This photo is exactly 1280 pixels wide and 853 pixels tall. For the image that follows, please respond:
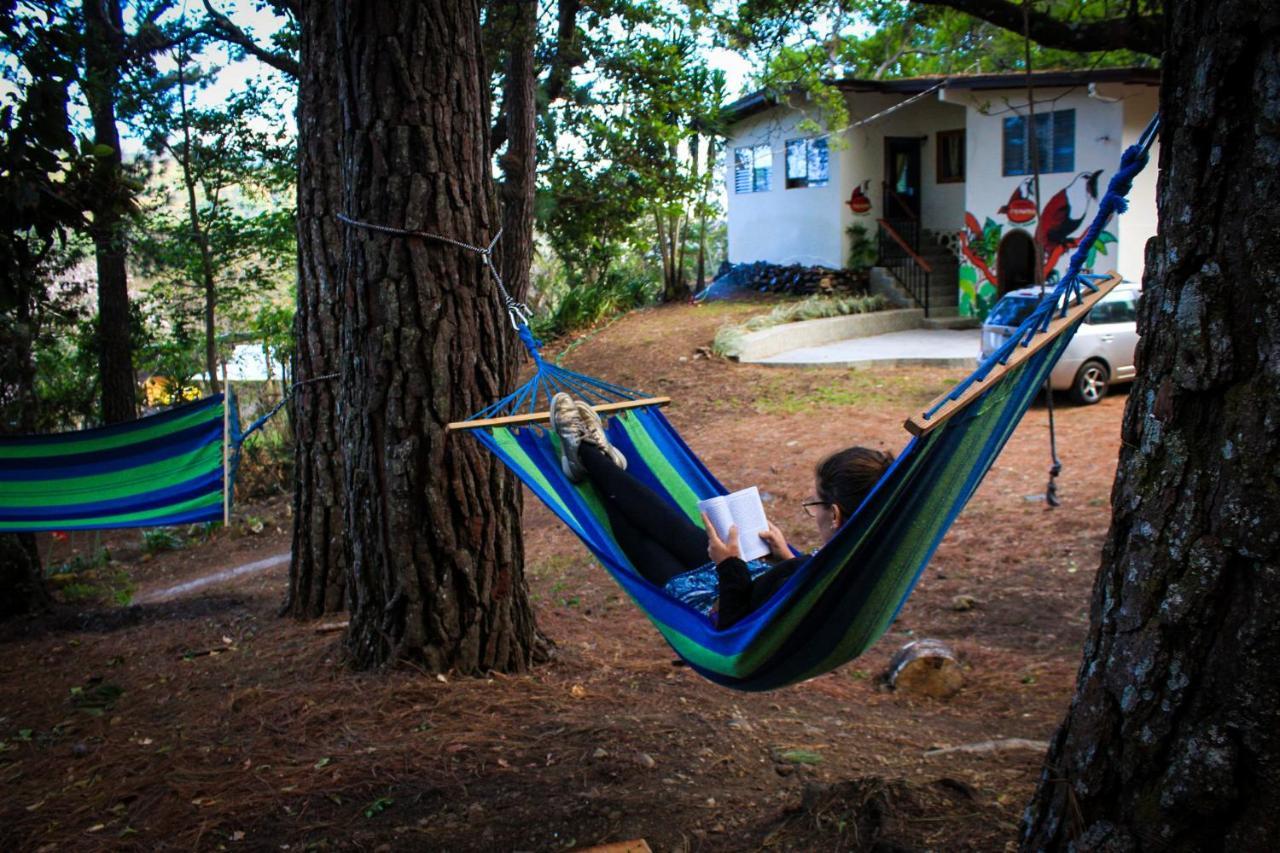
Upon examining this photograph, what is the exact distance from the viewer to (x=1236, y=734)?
1295 millimetres

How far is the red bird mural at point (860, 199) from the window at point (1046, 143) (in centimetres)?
220

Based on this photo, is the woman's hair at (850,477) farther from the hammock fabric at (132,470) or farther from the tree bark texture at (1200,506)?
the hammock fabric at (132,470)

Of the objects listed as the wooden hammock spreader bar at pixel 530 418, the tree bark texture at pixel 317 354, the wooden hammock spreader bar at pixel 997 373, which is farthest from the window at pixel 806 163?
the wooden hammock spreader bar at pixel 997 373

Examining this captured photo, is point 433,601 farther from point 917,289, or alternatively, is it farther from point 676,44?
point 917,289

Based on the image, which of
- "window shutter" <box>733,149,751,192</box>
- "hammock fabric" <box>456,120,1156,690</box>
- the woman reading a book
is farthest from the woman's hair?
"window shutter" <box>733,149,751,192</box>

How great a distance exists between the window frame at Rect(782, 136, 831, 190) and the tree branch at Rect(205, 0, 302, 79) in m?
7.57

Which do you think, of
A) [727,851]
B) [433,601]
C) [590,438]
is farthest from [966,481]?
[433,601]

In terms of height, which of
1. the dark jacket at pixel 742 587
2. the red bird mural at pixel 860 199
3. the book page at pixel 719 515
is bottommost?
the dark jacket at pixel 742 587

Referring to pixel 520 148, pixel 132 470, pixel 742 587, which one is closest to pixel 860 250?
pixel 520 148

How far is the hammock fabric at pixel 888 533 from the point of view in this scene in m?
1.81

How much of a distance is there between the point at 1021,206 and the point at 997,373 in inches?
442

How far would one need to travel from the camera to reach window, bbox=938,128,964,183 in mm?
13906

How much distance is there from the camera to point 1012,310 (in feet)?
27.7

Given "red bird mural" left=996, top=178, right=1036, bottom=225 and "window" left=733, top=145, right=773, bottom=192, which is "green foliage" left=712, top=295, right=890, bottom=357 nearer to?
"red bird mural" left=996, top=178, right=1036, bottom=225
